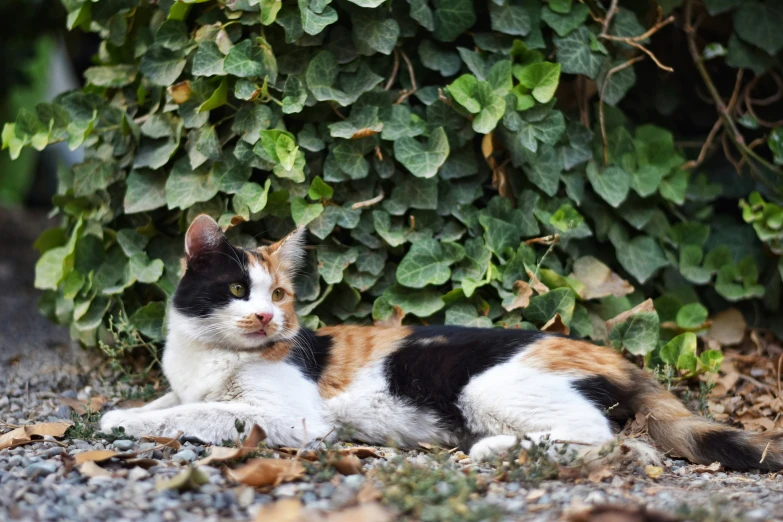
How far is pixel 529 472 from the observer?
2430mm

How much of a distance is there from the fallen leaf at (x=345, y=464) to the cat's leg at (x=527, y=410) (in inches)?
19.6

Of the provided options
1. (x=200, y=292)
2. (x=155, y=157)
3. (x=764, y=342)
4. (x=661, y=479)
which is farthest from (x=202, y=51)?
(x=764, y=342)

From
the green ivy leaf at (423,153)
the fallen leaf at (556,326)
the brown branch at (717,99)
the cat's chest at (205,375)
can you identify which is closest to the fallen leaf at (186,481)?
the cat's chest at (205,375)

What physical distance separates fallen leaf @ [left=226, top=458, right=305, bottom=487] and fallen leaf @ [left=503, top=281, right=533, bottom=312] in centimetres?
165

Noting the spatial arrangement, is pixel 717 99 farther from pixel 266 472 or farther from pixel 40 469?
pixel 40 469

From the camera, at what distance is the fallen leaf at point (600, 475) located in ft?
8.14

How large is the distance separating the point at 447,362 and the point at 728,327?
2.12 metres

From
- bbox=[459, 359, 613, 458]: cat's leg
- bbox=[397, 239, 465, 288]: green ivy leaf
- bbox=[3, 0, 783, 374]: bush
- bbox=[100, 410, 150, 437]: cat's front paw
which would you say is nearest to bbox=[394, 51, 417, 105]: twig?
bbox=[3, 0, 783, 374]: bush

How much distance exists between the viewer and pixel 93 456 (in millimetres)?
2396

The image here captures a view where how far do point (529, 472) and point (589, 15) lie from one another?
2.59 metres

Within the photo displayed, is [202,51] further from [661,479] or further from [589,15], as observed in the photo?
[661,479]

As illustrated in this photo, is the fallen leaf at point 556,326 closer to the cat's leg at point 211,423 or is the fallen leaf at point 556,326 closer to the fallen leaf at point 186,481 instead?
the cat's leg at point 211,423

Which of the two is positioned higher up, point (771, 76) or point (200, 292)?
point (771, 76)

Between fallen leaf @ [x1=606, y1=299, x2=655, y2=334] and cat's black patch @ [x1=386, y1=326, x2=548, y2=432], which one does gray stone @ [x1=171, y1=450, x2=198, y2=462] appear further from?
fallen leaf @ [x1=606, y1=299, x2=655, y2=334]
